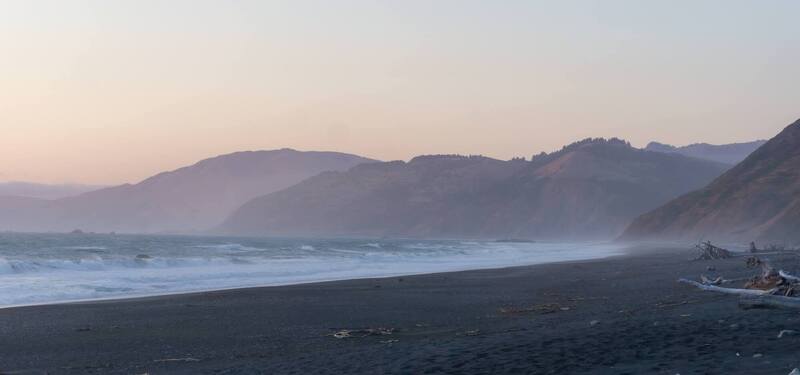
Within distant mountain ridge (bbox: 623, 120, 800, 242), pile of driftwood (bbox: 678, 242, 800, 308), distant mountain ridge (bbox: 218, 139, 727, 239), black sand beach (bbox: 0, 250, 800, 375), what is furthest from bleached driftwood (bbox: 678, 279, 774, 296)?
distant mountain ridge (bbox: 218, 139, 727, 239)

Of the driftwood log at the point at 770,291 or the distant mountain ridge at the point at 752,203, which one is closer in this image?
the driftwood log at the point at 770,291

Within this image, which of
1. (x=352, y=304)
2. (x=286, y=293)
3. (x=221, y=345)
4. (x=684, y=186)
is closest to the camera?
(x=221, y=345)

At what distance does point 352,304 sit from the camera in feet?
57.7

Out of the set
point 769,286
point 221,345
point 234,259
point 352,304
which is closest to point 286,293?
point 352,304

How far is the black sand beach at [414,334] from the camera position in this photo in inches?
323

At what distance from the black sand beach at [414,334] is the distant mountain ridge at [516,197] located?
402 feet

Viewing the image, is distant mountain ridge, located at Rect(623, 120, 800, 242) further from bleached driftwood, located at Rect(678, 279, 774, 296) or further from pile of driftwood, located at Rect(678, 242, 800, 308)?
pile of driftwood, located at Rect(678, 242, 800, 308)

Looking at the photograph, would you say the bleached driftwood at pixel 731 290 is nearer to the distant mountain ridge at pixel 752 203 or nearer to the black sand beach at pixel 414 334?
the black sand beach at pixel 414 334

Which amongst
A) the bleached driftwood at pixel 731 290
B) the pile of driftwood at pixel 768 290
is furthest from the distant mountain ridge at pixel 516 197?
the pile of driftwood at pixel 768 290

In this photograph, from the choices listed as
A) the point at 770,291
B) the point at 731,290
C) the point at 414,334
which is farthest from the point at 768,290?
the point at 414,334

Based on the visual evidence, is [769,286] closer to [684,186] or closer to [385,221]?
[684,186]

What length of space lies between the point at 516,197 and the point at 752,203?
316ft

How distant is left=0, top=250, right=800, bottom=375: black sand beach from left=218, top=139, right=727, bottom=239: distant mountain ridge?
122m

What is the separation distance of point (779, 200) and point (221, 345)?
62.7m
